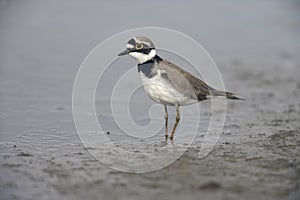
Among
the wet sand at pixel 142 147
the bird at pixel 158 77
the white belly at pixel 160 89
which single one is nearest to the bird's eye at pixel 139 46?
the bird at pixel 158 77

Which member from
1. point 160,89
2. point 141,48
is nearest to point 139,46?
point 141,48

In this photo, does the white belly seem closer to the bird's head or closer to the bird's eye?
the bird's head

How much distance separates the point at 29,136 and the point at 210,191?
315cm

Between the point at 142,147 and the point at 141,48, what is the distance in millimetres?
1445

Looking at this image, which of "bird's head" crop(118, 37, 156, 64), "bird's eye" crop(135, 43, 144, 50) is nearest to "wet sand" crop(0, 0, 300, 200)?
"bird's head" crop(118, 37, 156, 64)

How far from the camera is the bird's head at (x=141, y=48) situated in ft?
24.4

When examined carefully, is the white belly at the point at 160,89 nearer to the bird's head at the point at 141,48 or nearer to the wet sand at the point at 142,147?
the bird's head at the point at 141,48

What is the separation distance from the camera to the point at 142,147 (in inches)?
289

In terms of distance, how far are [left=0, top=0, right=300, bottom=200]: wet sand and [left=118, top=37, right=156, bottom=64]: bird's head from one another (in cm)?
131

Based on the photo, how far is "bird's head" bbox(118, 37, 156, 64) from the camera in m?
7.44

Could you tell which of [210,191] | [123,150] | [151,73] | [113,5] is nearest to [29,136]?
[123,150]

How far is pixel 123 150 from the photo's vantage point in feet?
23.4

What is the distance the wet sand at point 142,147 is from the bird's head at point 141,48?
1307mm

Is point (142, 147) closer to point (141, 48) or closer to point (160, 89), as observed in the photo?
point (160, 89)
